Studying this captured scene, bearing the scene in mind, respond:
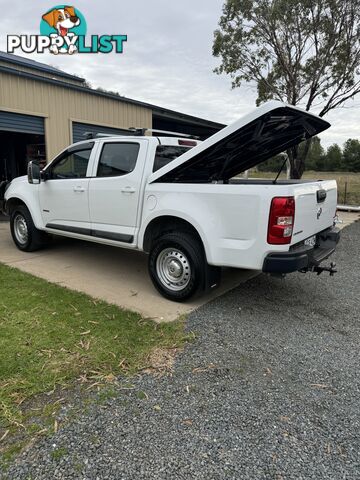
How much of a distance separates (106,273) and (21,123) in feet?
20.5

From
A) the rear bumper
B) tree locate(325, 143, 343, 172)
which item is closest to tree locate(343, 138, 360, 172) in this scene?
tree locate(325, 143, 343, 172)

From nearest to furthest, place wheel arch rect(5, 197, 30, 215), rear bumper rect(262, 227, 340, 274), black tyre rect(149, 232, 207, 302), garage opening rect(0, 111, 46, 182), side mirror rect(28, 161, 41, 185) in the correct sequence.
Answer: rear bumper rect(262, 227, 340, 274) → black tyre rect(149, 232, 207, 302) → side mirror rect(28, 161, 41, 185) → wheel arch rect(5, 197, 30, 215) → garage opening rect(0, 111, 46, 182)

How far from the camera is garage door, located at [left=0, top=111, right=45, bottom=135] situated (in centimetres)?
921

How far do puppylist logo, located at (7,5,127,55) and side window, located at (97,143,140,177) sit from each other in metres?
9.20

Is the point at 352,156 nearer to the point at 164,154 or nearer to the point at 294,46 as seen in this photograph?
the point at 294,46

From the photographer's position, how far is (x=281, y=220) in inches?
135

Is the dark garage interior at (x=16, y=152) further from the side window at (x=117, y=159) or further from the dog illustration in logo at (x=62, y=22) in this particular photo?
the side window at (x=117, y=159)

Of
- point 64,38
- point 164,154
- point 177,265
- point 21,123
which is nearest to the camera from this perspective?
point 177,265

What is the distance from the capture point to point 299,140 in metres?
5.00

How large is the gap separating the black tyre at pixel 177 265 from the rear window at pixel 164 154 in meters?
1.02

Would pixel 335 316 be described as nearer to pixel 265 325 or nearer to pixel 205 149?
pixel 265 325

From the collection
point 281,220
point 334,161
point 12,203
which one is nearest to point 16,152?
point 12,203

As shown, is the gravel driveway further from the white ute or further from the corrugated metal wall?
the corrugated metal wall

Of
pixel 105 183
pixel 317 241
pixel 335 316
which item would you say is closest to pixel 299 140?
pixel 317 241
